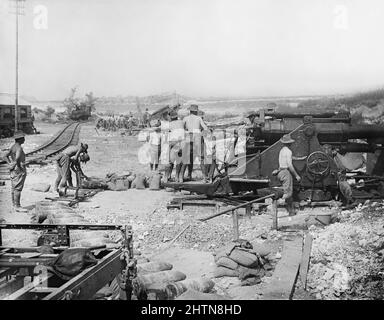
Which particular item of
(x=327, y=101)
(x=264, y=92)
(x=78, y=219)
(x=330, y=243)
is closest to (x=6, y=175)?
(x=78, y=219)

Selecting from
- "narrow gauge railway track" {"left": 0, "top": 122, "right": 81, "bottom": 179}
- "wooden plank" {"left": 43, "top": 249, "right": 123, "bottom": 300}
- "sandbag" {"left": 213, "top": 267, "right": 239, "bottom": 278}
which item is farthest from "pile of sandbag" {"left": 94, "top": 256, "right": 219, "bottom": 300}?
"narrow gauge railway track" {"left": 0, "top": 122, "right": 81, "bottom": 179}

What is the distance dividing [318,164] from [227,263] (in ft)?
13.2

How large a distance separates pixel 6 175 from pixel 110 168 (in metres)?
3.26

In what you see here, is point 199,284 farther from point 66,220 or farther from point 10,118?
point 10,118

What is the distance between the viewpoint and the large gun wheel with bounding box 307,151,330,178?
8820 mm

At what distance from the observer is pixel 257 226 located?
776 centimetres

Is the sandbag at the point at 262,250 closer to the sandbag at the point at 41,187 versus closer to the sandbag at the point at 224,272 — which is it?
the sandbag at the point at 224,272

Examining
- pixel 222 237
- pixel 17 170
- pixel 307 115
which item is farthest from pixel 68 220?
pixel 307 115

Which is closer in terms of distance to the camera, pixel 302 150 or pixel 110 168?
pixel 302 150

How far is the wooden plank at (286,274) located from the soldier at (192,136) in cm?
465

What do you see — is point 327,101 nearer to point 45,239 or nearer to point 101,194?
point 101,194

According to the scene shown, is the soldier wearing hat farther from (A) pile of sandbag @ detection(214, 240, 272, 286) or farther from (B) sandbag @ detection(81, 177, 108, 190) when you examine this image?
(B) sandbag @ detection(81, 177, 108, 190)

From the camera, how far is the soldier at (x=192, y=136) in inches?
418

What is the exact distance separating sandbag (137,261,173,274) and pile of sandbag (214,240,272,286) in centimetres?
66
